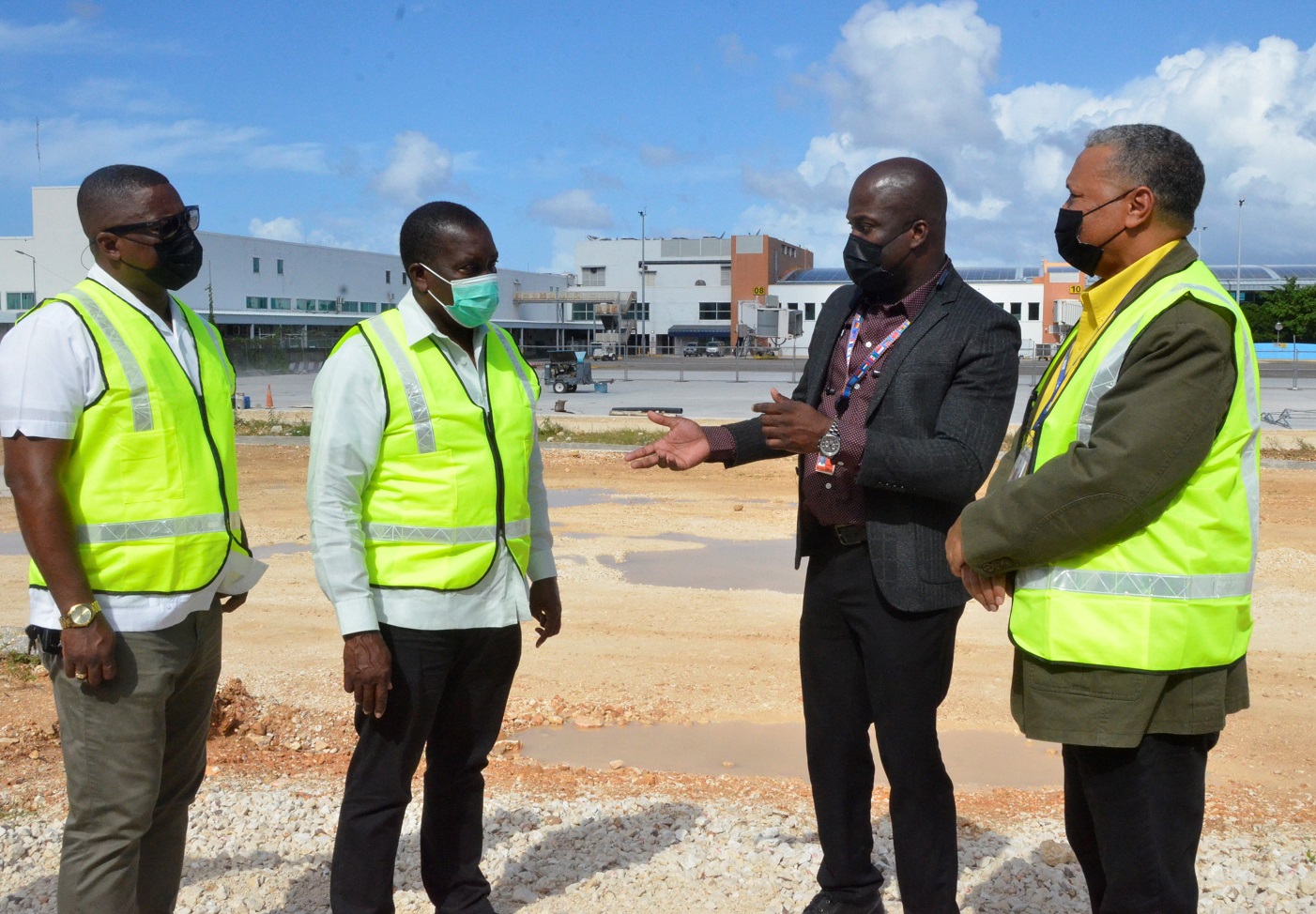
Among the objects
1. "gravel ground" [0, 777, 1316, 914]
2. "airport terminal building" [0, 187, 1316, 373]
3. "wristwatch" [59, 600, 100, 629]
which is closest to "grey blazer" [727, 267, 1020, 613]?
"gravel ground" [0, 777, 1316, 914]

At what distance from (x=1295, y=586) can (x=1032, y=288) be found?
65.4m

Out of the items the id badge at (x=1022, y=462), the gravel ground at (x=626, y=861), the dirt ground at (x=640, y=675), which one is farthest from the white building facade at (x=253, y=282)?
the id badge at (x=1022, y=462)

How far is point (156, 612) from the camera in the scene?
298cm

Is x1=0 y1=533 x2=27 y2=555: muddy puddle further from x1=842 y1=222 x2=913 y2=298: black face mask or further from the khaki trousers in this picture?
x1=842 y1=222 x2=913 y2=298: black face mask

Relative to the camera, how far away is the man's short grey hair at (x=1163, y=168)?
2.63 metres

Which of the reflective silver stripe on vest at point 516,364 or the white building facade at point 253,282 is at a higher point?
the white building facade at point 253,282

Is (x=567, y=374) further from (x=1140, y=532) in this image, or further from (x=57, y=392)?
(x=1140, y=532)

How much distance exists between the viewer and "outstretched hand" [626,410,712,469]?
11.8 ft

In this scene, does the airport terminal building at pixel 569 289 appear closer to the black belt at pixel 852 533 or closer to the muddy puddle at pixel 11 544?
the muddy puddle at pixel 11 544

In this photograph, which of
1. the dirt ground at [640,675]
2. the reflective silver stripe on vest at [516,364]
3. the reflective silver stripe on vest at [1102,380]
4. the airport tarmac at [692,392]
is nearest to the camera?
the reflective silver stripe on vest at [1102,380]

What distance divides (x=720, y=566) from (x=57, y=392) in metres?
8.02

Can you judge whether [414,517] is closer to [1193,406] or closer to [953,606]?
[953,606]

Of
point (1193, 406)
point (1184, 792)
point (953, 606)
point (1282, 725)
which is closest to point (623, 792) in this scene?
point (953, 606)

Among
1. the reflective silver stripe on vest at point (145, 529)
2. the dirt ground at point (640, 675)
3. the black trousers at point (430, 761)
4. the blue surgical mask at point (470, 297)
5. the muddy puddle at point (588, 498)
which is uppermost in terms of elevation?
the blue surgical mask at point (470, 297)
